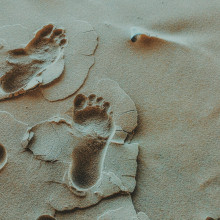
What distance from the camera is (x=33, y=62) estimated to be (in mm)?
1402

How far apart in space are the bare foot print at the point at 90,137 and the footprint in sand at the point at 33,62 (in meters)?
0.25

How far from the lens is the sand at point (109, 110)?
1.07 meters

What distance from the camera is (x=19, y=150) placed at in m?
1.17

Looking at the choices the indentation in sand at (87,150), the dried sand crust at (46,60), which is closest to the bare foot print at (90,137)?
the indentation in sand at (87,150)

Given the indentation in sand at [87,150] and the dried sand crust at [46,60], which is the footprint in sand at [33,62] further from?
the indentation in sand at [87,150]

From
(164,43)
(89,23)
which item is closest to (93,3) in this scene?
(89,23)

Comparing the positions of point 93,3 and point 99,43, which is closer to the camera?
point 99,43

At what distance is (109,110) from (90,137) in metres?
0.16

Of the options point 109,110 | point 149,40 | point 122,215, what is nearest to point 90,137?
point 109,110

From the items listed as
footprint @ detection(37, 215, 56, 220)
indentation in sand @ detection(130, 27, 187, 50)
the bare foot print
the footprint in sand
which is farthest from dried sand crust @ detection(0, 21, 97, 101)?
footprint @ detection(37, 215, 56, 220)

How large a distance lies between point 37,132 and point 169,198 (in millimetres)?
660

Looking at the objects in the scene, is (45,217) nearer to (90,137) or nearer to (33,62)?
(90,137)

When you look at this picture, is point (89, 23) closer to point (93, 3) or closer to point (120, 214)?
point (93, 3)

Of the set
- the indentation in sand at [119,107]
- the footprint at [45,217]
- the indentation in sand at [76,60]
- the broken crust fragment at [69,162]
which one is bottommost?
the footprint at [45,217]
